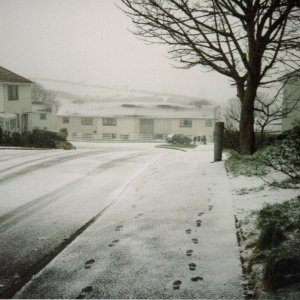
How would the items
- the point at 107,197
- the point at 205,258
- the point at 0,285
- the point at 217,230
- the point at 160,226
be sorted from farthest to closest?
1. the point at 107,197
2. the point at 160,226
3. the point at 217,230
4. the point at 205,258
5. the point at 0,285

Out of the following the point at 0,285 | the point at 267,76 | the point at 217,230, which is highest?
the point at 267,76

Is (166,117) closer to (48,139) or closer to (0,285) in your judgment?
(48,139)

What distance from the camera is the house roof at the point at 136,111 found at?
53469 mm

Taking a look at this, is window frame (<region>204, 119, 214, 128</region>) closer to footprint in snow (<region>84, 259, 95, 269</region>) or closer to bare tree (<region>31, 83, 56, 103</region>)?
footprint in snow (<region>84, 259, 95, 269</region>)

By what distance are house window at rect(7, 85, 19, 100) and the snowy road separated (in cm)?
2378

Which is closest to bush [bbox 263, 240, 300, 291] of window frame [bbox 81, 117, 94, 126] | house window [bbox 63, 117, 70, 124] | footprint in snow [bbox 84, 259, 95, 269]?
footprint in snow [bbox 84, 259, 95, 269]

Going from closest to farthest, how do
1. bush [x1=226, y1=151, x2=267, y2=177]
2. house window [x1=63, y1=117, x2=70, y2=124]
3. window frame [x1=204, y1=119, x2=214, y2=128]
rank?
bush [x1=226, y1=151, x2=267, y2=177]
window frame [x1=204, y1=119, x2=214, y2=128]
house window [x1=63, y1=117, x2=70, y2=124]

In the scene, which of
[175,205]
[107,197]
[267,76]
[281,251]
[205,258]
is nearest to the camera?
[281,251]

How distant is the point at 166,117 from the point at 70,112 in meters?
15.7

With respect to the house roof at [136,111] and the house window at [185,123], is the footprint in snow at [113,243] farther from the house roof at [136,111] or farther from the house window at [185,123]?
the house window at [185,123]

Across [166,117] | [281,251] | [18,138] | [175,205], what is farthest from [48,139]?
[166,117]

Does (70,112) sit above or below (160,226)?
above

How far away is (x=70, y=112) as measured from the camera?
181 feet

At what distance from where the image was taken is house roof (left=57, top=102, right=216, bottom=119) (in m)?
53.5
